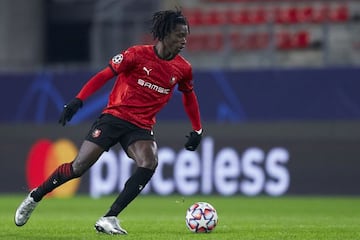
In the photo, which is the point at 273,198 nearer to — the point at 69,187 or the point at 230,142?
the point at 230,142

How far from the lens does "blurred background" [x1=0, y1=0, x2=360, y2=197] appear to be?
19297mm

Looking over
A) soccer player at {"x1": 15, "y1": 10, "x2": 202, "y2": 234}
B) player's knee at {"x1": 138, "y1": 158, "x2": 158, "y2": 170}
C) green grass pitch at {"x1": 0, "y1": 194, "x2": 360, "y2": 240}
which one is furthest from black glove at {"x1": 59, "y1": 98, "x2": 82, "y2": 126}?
green grass pitch at {"x1": 0, "y1": 194, "x2": 360, "y2": 240}

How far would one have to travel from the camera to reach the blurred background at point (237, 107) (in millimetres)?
19297

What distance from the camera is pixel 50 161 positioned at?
20641mm

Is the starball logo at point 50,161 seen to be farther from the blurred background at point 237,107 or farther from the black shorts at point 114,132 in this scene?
the black shorts at point 114,132

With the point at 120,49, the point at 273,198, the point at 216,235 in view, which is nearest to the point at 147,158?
the point at 216,235

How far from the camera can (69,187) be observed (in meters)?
20.6

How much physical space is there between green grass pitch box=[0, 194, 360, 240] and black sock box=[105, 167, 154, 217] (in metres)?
0.31

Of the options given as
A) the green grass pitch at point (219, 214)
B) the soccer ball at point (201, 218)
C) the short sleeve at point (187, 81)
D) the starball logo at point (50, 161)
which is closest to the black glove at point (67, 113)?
the green grass pitch at point (219, 214)

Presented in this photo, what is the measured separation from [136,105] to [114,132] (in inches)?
13.8

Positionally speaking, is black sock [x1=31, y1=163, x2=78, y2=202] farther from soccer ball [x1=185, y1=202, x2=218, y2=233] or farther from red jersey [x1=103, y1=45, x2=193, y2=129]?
soccer ball [x1=185, y1=202, x2=218, y2=233]

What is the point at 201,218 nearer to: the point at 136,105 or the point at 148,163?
the point at 148,163

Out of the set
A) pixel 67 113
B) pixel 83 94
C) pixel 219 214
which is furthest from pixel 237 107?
pixel 67 113

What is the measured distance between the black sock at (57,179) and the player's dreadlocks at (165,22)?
1592 millimetres
